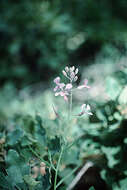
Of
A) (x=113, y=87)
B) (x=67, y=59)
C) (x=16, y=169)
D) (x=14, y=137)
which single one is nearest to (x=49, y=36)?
(x=67, y=59)

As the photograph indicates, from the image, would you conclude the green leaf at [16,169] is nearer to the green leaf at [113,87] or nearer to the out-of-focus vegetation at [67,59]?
the out-of-focus vegetation at [67,59]

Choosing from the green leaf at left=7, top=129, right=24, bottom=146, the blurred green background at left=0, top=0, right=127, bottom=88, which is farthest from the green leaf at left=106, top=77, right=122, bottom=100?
the blurred green background at left=0, top=0, right=127, bottom=88

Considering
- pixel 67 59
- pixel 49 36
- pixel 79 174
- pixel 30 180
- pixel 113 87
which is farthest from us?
pixel 67 59

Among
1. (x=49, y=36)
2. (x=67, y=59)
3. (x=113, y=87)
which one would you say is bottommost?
(x=113, y=87)

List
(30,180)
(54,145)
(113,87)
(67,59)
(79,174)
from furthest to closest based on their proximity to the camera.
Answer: (67,59) < (113,87) < (79,174) < (54,145) < (30,180)

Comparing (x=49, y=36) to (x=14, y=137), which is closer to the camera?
(x=14, y=137)

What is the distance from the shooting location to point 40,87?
9.62 feet

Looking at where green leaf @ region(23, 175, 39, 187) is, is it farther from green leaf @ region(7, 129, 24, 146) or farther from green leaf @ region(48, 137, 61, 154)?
green leaf @ region(7, 129, 24, 146)

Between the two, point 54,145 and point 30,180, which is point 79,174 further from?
point 30,180

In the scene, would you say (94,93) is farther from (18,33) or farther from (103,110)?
(18,33)

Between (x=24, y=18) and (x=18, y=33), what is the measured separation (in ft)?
0.69

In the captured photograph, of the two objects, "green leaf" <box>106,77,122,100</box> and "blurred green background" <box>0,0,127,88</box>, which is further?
"blurred green background" <box>0,0,127,88</box>

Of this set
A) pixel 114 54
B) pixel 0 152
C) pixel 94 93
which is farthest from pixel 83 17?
pixel 0 152

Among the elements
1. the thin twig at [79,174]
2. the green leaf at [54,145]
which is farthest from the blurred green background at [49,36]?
the green leaf at [54,145]
